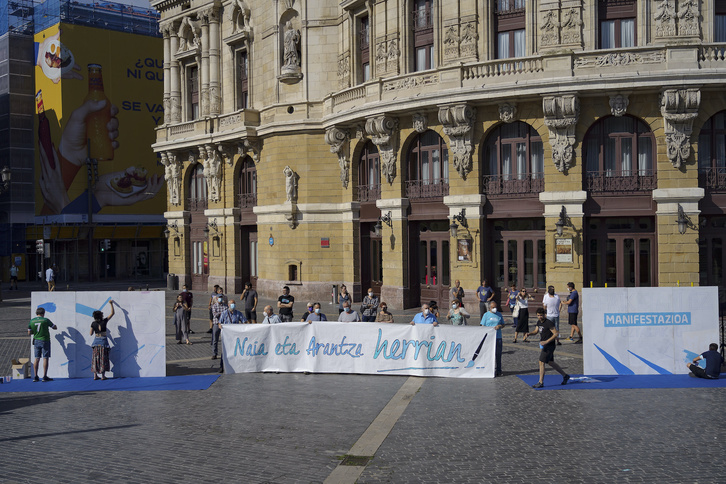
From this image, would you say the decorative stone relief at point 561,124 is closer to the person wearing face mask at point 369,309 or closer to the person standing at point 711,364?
the person wearing face mask at point 369,309

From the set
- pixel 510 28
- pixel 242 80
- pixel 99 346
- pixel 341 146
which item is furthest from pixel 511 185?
pixel 242 80

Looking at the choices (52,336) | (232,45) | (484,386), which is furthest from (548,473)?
(232,45)

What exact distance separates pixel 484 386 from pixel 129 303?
9.56m

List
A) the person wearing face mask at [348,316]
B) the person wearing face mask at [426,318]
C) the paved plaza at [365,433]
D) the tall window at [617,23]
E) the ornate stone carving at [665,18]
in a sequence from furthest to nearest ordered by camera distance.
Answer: the tall window at [617,23], the ornate stone carving at [665,18], the person wearing face mask at [348,316], the person wearing face mask at [426,318], the paved plaza at [365,433]

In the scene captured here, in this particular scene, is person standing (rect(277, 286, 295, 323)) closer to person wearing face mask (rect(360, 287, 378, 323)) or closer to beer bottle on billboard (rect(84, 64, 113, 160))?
person wearing face mask (rect(360, 287, 378, 323))

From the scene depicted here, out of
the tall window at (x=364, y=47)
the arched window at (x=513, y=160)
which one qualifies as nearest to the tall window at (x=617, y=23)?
the arched window at (x=513, y=160)

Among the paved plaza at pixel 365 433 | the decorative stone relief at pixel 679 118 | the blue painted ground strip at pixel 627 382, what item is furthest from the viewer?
the decorative stone relief at pixel 679 118

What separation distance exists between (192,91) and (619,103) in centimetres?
2884

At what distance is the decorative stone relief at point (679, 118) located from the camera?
2722 centimetres

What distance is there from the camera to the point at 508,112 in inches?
1172

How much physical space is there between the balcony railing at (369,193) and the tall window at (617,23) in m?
12.2

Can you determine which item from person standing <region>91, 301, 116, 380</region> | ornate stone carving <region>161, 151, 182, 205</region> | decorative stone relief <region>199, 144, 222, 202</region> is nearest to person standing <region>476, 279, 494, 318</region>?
person standing <region>91, 301, 116, 380</region>

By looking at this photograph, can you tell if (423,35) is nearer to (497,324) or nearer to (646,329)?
(497,324)

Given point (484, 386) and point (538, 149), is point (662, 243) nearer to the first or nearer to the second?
point (538, 149)
